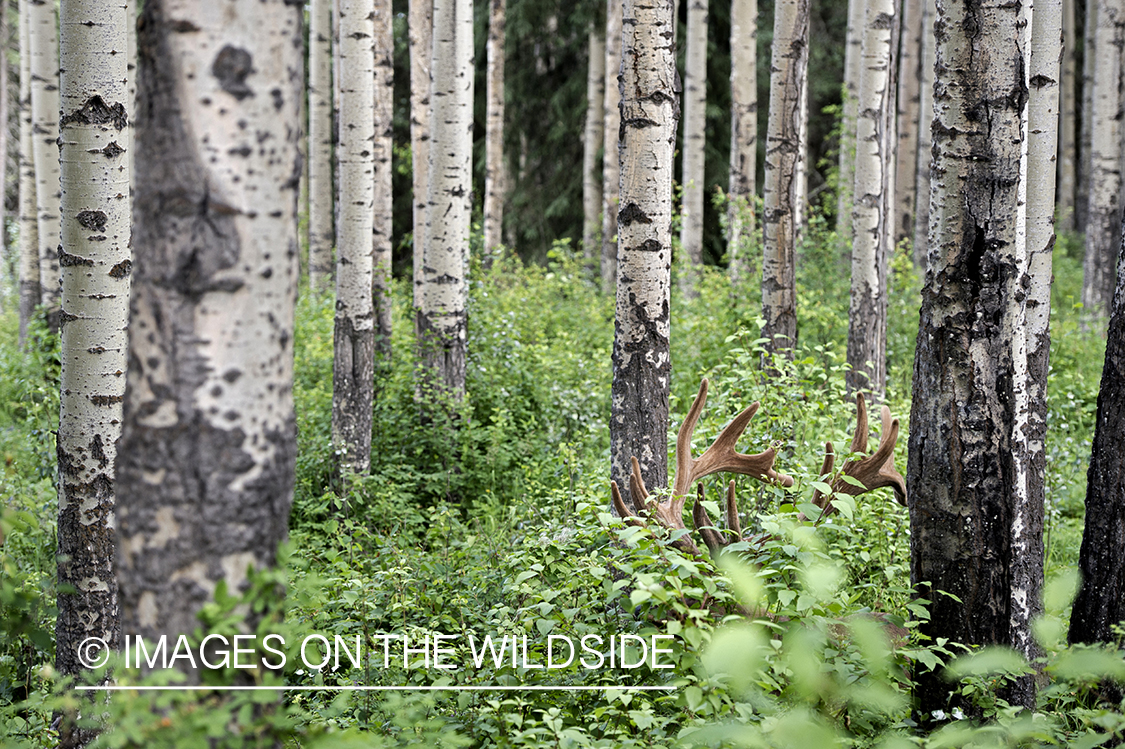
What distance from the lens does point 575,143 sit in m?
18.9

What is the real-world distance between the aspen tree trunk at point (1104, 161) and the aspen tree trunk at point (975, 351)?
10032 millimetres

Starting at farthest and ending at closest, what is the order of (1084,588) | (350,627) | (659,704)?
(350,627) < (1084,588) < (659,704)

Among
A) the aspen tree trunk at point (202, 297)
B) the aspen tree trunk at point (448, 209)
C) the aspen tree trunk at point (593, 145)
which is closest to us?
the aspen tree trunk at point (202, 297)

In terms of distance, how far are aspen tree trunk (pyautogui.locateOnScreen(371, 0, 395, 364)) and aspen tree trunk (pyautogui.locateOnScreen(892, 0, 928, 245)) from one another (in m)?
8.77

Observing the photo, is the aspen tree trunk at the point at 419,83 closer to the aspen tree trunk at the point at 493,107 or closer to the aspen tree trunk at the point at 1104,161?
the aspen tree trunk at the point at 493,107

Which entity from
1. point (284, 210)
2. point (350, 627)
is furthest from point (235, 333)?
point (350, 627)

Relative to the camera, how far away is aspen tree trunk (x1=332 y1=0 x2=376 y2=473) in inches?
275

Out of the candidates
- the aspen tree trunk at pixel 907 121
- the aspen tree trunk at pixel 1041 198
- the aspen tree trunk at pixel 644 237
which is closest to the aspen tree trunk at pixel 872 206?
the aspen tree trunk at pixel 1041 198

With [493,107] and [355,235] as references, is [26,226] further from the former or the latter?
[493,107]


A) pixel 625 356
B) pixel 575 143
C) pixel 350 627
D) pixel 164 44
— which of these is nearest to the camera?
pixel 164 44

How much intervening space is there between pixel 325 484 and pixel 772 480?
13.2 ft

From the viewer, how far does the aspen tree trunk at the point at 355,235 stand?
6980 millimetres

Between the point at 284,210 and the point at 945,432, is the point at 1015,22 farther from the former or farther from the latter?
the point at 284,210

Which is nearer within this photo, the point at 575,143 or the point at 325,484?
the point at 325,484
